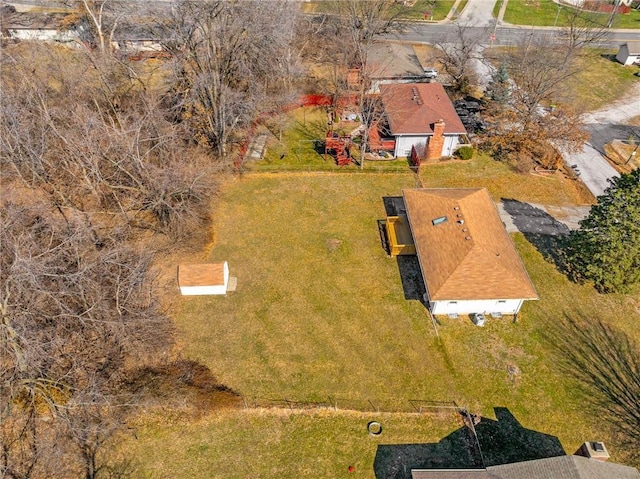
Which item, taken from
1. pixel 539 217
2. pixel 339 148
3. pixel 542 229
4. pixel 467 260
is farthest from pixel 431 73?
pixel 467 260

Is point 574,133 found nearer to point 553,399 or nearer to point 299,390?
point 553,399

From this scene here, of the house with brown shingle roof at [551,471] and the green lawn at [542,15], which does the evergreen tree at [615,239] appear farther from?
the green lawn at [542,15]

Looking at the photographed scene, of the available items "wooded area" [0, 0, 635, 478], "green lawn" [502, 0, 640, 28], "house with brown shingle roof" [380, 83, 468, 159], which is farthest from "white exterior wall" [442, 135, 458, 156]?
"green lawn" [502, 0, 640, 28]

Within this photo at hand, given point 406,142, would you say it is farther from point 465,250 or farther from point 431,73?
point 431,73

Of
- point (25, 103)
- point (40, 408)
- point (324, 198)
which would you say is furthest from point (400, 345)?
point (25, 103)

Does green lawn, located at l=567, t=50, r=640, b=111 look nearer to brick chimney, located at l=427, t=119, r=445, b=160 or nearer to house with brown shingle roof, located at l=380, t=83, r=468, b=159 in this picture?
house with brown shingle roof, located at l=380, t=83, r=468, b=159

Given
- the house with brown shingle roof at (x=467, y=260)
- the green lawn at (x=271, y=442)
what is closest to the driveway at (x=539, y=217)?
the house with brown shingle roof at (x=467, y=260)
